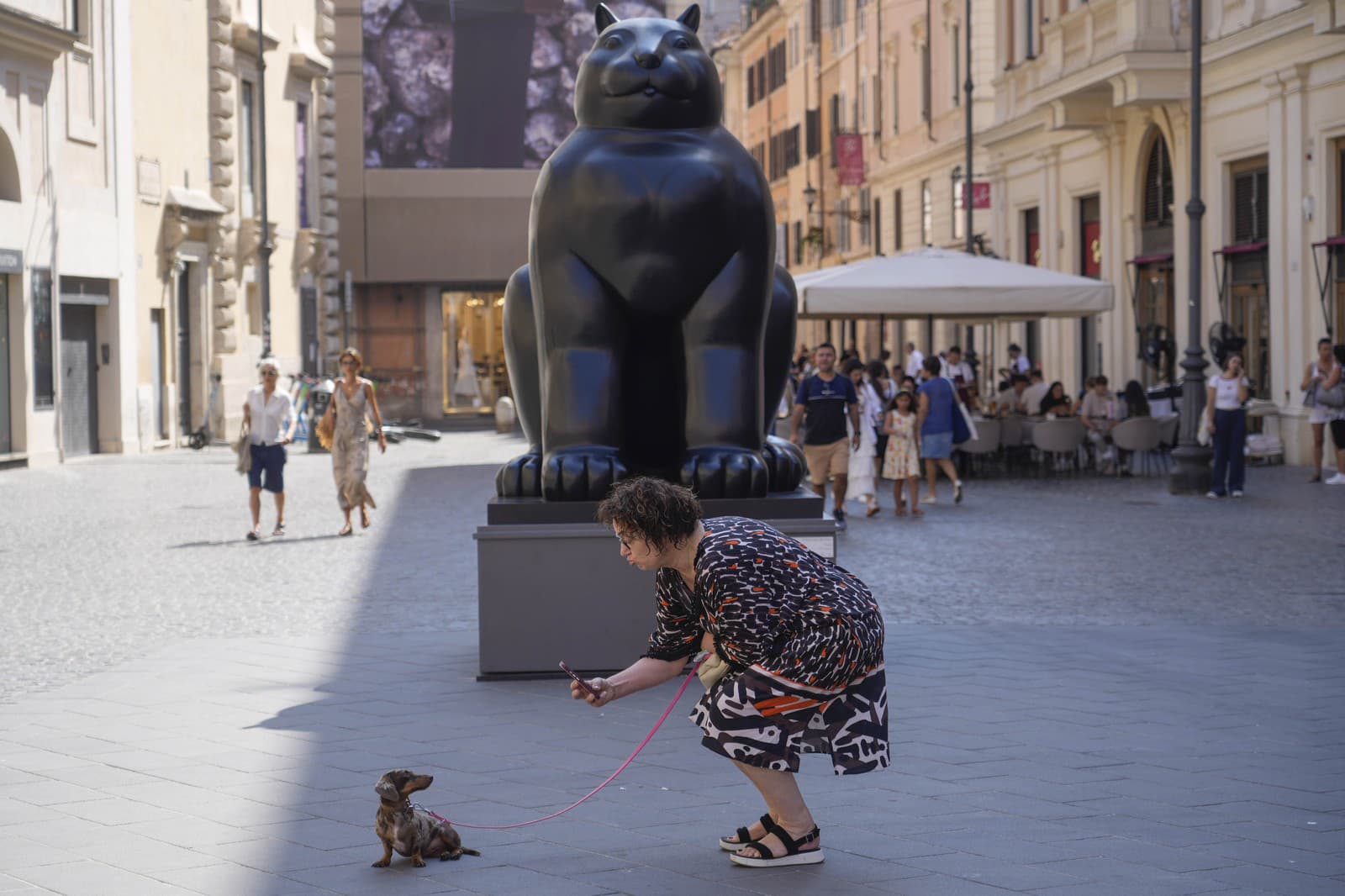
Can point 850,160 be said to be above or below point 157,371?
above

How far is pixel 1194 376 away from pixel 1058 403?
10.7 feet

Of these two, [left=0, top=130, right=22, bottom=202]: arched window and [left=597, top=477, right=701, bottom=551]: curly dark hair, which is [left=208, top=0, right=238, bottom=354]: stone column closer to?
[left=0, top=130, right=22, bottom=202]: arched window

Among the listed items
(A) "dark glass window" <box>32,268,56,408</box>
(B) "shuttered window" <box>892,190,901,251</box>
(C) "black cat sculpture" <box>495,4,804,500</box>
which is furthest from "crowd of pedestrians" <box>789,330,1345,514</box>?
(B) "shuttered window" <box>892,190,901,251</box>

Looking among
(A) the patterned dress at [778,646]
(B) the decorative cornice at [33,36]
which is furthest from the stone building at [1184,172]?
(A) the patterned dress at [778,646]

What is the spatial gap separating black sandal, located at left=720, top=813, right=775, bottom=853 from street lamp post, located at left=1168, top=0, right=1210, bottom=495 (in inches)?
526

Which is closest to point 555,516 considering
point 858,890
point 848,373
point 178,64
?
point 858,890

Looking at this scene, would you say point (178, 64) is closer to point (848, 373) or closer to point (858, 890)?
point (848, 373)

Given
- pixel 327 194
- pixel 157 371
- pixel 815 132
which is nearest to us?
pixel 157 371

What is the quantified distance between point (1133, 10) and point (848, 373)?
926cm

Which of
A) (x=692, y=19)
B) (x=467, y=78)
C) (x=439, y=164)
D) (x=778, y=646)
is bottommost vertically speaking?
(x=778, y=646)

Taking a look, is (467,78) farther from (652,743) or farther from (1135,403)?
(652,743)

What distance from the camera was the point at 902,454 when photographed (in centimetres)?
1566

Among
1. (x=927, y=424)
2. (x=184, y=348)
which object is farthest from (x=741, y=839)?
Result: (x=184, y=348)

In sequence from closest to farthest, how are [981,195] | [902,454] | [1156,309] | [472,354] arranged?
[902,454]
[1156,309]
[981,195]
[472,354]
